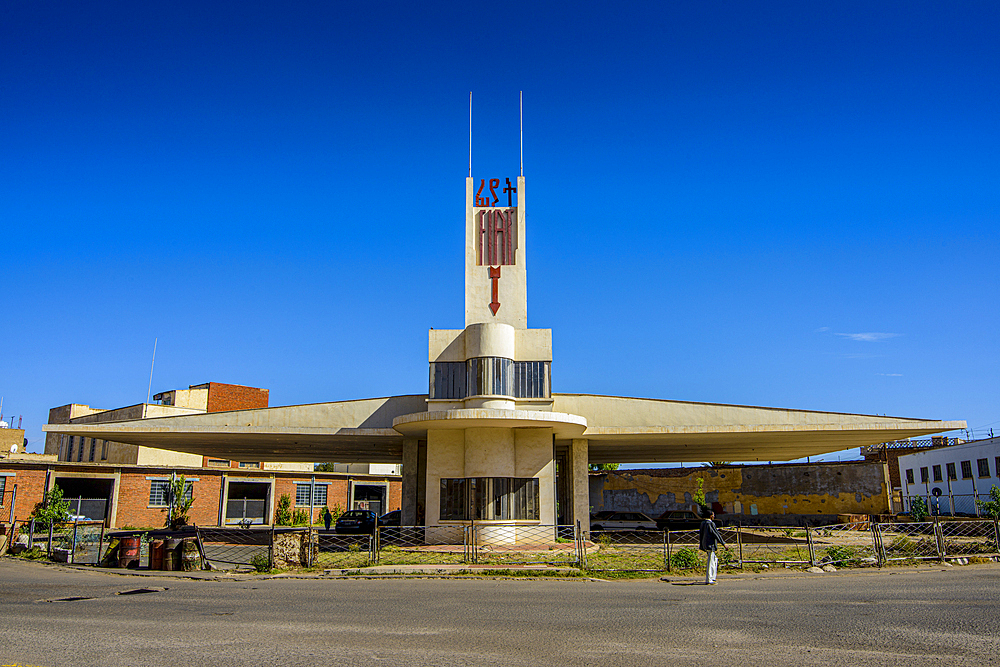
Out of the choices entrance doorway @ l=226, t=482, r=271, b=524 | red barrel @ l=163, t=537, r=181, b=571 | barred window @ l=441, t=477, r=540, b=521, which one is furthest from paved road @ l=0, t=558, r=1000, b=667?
entrance doorway @ l=226, t=482, r=271, b=524

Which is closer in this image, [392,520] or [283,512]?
[392,520]

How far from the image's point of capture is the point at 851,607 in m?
11.6

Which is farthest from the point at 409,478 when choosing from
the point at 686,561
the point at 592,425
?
the point at 686,561

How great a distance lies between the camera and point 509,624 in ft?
33.3

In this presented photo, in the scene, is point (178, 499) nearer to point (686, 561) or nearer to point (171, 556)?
point (171, 556)

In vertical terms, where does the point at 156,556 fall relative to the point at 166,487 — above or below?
below

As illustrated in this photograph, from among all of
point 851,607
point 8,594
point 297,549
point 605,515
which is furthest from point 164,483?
point 851,607

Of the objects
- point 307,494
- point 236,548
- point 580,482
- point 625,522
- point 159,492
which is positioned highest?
point 580,482

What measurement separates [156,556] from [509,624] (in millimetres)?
13058

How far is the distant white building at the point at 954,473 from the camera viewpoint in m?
52.2

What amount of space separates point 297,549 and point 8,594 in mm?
6559

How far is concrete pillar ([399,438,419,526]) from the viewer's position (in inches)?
1132

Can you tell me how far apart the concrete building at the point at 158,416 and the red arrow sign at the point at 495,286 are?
1340 inches

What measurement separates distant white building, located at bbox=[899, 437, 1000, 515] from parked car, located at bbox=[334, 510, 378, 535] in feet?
127
